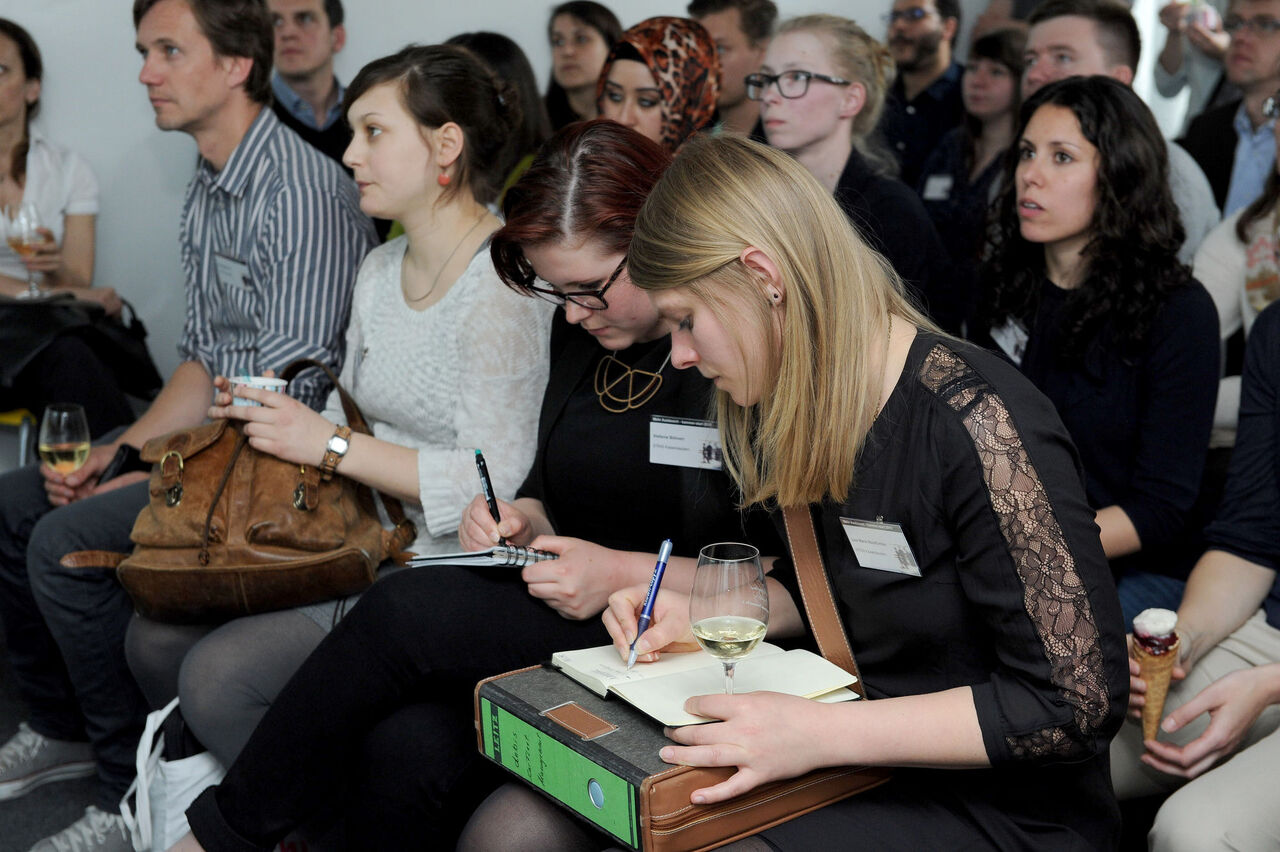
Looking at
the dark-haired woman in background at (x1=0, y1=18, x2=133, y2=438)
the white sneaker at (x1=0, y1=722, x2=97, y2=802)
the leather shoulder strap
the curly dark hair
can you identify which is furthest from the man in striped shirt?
the curly dark hair

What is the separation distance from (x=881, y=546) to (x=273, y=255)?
1733mm

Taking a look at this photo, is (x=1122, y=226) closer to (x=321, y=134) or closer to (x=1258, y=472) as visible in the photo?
(x=1258, y=472)

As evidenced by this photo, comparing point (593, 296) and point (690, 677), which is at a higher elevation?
point (593, 296)

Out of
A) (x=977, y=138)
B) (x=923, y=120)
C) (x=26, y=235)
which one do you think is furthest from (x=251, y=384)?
(x=923, y=120)

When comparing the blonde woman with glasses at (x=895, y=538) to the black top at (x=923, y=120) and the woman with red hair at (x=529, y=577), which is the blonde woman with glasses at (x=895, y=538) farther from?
the black top at (x=923, y=120)

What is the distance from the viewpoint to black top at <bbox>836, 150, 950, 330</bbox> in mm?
2818

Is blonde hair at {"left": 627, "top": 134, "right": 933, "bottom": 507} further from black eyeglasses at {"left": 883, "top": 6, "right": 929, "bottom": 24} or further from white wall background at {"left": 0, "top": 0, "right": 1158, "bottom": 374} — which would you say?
black eyeglasses at {"left": 883, "top": 6, "right": 929, "bottom": 24}

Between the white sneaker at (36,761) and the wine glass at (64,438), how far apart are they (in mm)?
635

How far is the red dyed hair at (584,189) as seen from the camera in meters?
1.86

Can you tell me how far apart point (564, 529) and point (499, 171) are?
83cm

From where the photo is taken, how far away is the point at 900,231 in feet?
9.37

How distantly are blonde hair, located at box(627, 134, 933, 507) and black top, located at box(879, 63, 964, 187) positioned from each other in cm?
360

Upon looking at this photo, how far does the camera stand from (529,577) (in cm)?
176

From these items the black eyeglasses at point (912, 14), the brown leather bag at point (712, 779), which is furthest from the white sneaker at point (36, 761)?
the black eyeglasses at point (912, 14)
